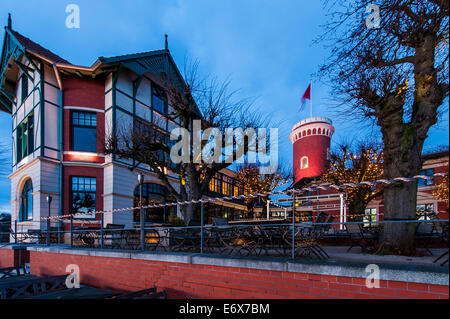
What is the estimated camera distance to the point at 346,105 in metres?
7.10

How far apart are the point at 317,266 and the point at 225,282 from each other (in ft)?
4.81

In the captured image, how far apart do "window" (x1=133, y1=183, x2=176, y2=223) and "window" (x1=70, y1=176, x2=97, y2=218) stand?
2.44 metres

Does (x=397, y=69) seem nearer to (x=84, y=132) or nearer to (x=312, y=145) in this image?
(x=84, y=132)

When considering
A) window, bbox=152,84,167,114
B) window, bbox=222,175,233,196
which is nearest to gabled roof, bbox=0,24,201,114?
window, bbox=152,84,167,114

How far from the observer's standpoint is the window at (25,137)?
15.9m

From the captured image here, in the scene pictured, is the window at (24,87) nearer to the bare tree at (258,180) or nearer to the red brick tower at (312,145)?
the bare tree at (258,180)

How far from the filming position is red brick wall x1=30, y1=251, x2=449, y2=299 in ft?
9.20

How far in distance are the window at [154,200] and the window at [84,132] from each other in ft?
Result: 12.5

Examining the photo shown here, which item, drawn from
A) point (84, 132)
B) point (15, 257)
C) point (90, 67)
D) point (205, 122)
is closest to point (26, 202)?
point (84, 132)

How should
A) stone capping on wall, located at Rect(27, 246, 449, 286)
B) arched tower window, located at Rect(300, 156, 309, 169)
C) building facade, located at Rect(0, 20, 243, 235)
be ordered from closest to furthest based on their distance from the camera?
1. stone capping on wall, located at Rect(27, 246, 449, 286)
2. building facade, located at Rect(0, 20, 243, 235)
3. arched tower window, located at Rect(300, 156, 309, 169)

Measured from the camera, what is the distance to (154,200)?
1811cm

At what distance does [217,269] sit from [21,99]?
2018 centimetres

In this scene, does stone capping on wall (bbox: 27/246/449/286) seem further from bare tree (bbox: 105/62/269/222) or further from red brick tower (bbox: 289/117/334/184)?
red brick tower (bbox: 289/117/334/184)
